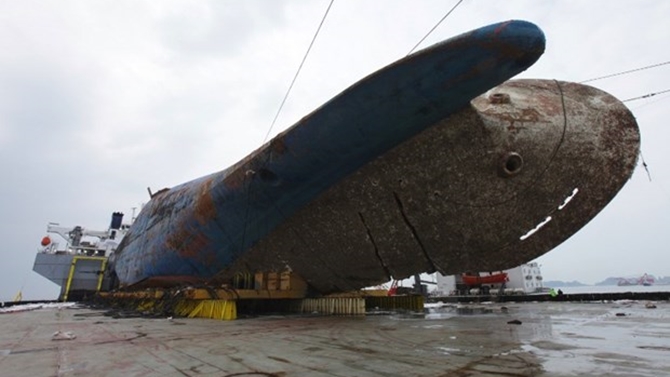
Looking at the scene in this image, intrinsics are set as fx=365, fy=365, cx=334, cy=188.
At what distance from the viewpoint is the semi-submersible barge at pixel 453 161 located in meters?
5.16

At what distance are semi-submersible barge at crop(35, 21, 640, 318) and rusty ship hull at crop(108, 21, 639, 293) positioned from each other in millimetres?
17

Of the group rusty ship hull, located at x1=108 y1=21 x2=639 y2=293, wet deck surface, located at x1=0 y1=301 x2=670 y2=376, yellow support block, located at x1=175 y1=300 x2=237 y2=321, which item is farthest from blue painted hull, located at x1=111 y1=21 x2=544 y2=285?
wet deck surface, located at x1=0 y1=301 x2=670 y2=376

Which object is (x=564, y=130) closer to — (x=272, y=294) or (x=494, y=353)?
(x=494, y=353)

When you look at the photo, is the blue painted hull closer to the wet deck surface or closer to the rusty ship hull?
the rusty ship hull

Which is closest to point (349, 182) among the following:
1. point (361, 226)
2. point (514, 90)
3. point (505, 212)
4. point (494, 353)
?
point (361, 226)

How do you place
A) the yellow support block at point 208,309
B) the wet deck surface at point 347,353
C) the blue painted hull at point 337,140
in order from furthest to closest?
the yellow support block at point 208,309, the blue painted hull at point 337,140, the wet deck surface at point 347,353

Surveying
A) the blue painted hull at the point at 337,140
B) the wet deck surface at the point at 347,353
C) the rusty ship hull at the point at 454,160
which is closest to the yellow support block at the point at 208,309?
the blue painted hull at the point at 337,140

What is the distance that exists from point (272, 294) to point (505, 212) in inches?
233

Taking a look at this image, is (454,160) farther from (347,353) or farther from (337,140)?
(347,353)

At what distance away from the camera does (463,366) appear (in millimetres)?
3059

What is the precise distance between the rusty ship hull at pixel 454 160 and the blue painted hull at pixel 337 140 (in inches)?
0.8

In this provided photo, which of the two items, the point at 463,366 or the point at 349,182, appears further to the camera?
the point at 349,182

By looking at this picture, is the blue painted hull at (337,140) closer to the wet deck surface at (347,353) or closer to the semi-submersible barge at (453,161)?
the semi-submersible barge at (453,161)

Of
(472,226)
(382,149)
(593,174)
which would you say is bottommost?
(472,226)
